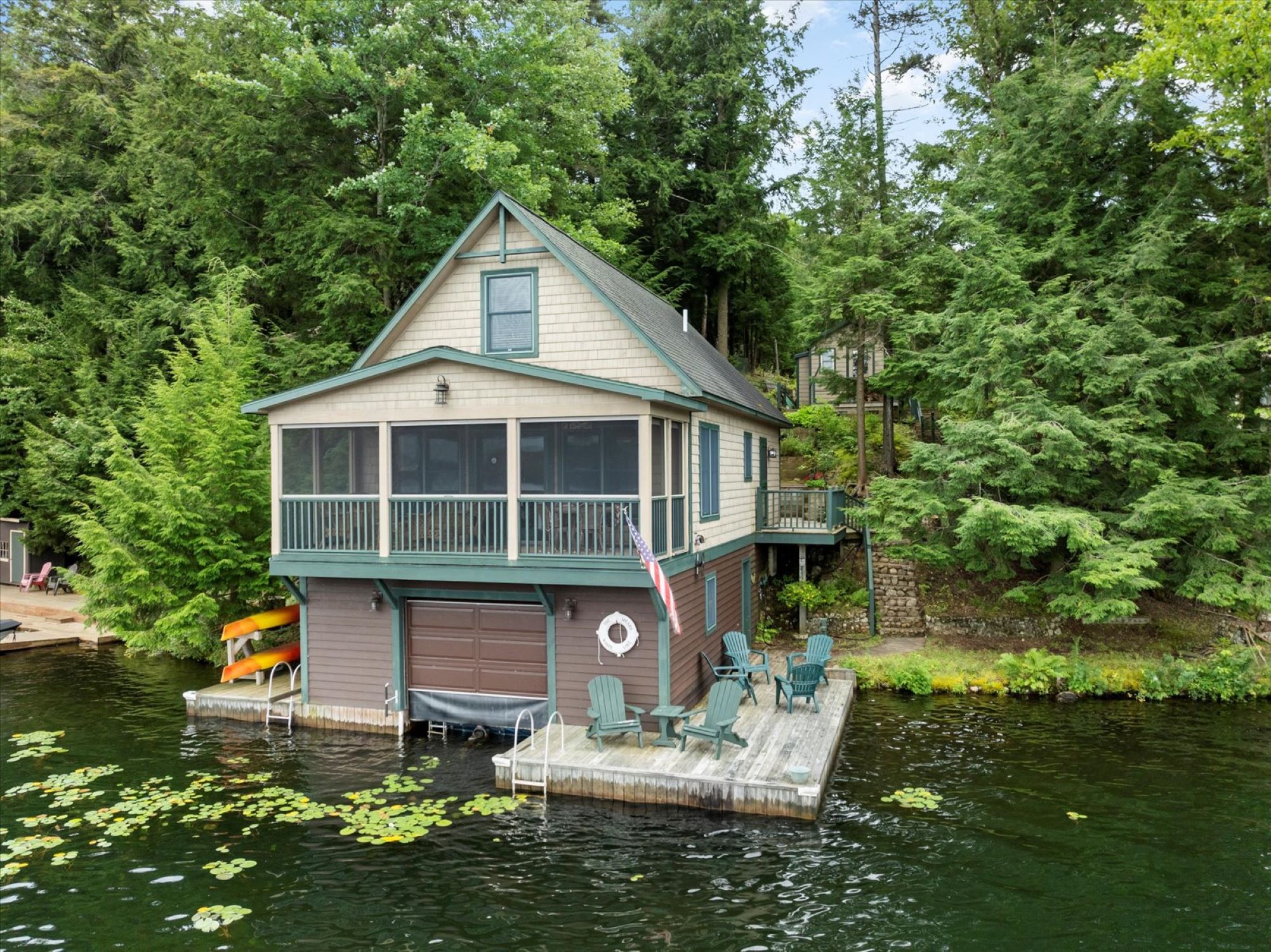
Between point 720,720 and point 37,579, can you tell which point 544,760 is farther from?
point 37,579

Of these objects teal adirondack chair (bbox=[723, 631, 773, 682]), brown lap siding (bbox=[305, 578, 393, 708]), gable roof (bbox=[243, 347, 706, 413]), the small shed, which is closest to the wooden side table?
teal adirondack chair (bbox=[723, 631, 773, 682])

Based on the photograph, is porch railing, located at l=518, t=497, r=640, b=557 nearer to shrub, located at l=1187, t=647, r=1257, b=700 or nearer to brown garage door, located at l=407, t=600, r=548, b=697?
brown garage door, located at l=407, t=600, r=548, b=697

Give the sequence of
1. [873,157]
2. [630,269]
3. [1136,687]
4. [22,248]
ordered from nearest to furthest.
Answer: [1136,687]
[873,157]
[22,248]
[630,269]

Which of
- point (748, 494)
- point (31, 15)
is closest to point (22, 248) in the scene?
point (31, 15)

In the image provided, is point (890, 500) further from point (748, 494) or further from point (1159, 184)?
point (1159, 184)

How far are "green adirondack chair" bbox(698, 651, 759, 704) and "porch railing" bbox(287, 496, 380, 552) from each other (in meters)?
5.72

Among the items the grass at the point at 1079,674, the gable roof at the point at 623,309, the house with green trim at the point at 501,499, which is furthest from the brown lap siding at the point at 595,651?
the grass at the point at 1079,674

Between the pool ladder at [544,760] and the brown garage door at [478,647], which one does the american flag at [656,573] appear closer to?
the pool ladder at [544,760]

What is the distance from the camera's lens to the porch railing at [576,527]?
1085 centimetres

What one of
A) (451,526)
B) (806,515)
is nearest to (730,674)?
(451,526)

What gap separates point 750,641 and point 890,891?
9649 mm

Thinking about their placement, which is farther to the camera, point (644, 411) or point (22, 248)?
point (22, 248)

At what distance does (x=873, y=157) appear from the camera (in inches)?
882

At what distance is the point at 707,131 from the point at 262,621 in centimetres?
2489
